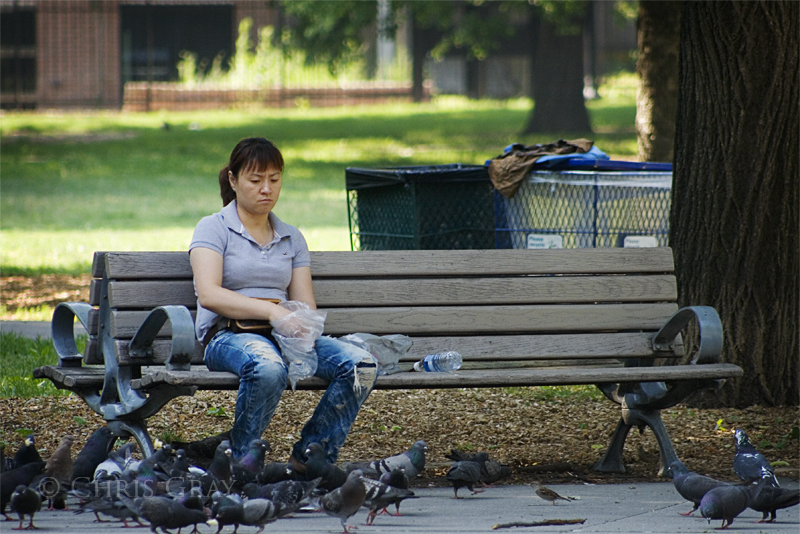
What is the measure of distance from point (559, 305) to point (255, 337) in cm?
163

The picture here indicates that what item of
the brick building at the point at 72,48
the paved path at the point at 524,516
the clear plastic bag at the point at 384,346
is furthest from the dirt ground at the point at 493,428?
the brick building at the point at 72,48

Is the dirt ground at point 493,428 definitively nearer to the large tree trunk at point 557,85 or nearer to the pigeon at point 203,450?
the pigeon at point 203,450

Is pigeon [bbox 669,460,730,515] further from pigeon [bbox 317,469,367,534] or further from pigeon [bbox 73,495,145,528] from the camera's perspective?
pigeon [bbox 73,495,145,528]

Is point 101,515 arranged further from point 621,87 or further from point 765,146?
point 621,87

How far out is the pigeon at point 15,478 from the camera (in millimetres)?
4309

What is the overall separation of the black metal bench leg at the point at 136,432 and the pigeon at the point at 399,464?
0.89 m

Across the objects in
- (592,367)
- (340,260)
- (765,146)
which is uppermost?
(765,146)

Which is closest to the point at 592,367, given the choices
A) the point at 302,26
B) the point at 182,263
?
the point at 182,263

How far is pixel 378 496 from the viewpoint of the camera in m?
4.34

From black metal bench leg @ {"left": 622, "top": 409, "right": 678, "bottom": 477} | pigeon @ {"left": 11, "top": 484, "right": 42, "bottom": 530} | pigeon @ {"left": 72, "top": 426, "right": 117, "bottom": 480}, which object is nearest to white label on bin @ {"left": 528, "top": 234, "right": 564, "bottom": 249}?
black metal bench leg @ {"left": 622, "top": 409, "right": 678, "bottom": 477}

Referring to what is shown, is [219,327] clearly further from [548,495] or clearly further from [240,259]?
[548,495]

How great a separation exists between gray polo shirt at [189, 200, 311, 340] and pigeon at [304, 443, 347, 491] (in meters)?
0.83

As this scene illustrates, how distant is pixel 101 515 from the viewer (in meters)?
4.47

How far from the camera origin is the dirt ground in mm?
5766
